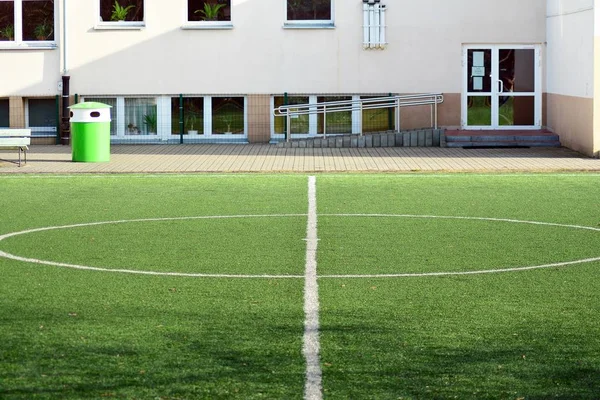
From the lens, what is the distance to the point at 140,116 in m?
34.6

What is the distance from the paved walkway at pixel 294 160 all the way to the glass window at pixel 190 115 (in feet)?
4.91

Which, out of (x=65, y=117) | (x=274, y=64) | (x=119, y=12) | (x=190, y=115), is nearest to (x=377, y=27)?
(x=274, y=64)

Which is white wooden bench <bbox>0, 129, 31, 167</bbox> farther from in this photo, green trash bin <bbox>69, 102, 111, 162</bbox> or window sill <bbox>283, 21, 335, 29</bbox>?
window sill <bbox>283, 21, 335, 29</bbox>

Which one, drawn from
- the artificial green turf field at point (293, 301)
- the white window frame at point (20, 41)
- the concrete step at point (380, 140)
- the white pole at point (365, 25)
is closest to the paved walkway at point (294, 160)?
the concrete step at point (380, 140)

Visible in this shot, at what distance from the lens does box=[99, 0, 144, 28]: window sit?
1348 inches

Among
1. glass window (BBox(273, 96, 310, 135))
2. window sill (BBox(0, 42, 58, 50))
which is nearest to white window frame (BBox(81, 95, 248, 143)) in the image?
glass window (BBox(273, 96, 310, 135))

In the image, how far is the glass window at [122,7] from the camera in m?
34.4

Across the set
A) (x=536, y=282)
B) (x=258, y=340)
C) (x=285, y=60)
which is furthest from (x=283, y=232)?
(x=285, y=60)

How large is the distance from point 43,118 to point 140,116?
8.88 feet

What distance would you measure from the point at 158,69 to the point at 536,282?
23721 millimetres

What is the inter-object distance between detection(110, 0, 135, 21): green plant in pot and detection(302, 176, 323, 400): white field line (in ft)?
63.4

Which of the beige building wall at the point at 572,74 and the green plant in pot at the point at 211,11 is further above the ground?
the green plant in pot at the point at 211,11

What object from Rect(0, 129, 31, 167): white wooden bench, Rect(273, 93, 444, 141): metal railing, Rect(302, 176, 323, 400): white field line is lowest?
Rect(302, 176, 323, 400): white field line

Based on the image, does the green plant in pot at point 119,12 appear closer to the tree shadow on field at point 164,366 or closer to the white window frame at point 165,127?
the white window frame at point 165,127
